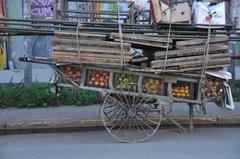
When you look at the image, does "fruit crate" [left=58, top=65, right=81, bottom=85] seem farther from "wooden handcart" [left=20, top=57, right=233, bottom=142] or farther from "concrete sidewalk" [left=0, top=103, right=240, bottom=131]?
"concrete sidewalk" [left=0, top=103, right=240, bottom=131]

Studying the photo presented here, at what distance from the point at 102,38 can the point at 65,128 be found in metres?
1.94

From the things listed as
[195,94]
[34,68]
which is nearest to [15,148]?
[195,94]

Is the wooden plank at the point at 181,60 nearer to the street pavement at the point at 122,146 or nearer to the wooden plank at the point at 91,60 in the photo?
the wooden plank at the point at 91,60

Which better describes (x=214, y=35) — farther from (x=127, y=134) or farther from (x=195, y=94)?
(x=127, y=134)

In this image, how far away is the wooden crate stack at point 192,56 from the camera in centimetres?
804

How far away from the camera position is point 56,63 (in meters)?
7.99

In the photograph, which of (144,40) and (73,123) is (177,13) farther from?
(73,123)

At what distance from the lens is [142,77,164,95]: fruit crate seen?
819 cm

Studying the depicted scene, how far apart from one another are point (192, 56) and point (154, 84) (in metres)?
0.70

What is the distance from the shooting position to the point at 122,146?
779 cm

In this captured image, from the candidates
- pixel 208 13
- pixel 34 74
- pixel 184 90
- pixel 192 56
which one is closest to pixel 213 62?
pixel 192 56

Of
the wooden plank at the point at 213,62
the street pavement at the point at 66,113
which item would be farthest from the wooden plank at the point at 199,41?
the street pavement at the point at 66,113

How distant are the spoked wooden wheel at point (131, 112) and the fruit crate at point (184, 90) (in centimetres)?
35

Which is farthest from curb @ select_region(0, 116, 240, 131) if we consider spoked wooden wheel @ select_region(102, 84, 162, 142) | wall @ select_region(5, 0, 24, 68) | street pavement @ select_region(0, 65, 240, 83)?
wall @ select_region(5, 0, 24, 68)
